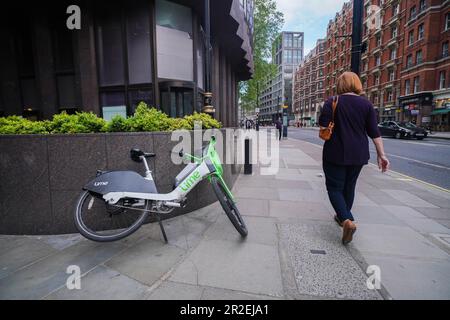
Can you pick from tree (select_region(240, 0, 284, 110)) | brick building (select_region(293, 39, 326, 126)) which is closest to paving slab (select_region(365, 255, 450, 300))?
tree (select_region(240, 0, 284, 110))

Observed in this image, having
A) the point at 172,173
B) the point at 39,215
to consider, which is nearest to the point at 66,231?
the point at 39,215

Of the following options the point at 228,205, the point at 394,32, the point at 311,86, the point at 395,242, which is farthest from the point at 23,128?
the point at 311,86

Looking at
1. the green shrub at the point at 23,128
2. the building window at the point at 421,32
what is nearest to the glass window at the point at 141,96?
the green shrub at the point at 23,128

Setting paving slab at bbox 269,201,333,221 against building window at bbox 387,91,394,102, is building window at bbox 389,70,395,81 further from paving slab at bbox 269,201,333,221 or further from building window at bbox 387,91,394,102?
paving slab at bbox 269,201,333,221

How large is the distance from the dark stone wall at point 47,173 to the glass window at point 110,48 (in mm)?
7057

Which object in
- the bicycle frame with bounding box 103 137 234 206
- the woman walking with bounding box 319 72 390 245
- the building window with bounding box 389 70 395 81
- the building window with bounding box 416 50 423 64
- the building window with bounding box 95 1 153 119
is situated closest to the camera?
the woman walking with bounding box 319 72 390 245

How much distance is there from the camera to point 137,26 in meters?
9.36

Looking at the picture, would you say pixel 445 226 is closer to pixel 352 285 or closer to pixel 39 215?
pixel 352 285

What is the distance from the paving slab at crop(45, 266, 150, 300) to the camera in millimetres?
2139

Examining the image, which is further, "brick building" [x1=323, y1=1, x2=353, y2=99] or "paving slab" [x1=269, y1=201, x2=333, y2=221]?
"brick building" [x1=323, y1=1, x2=353, y2=99]

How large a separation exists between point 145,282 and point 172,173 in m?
1.87

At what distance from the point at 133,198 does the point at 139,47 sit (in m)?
8.46

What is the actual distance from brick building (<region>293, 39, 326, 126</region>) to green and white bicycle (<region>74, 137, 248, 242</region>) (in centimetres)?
6995

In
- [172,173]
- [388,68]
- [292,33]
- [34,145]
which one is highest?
[292,33]
